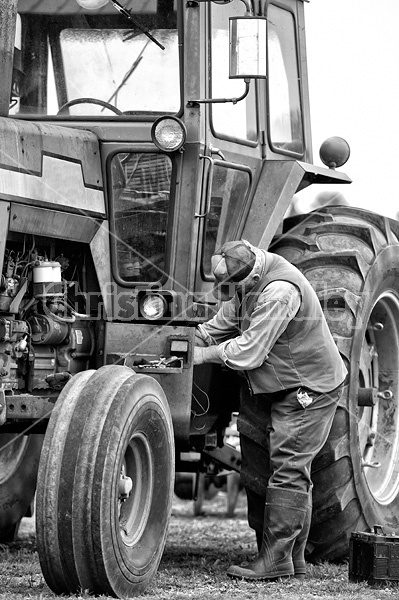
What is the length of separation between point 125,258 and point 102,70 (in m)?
1.04

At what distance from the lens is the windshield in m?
6.77

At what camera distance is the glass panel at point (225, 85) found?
679 cm

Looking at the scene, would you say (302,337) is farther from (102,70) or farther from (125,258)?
(102,70)

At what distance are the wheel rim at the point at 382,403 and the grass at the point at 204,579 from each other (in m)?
0.90

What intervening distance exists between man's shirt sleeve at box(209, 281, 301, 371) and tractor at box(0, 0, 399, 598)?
0.24 m

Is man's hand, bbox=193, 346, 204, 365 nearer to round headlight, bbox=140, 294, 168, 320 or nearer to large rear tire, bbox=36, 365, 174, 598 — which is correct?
round headlight, bbox=140, 294, 168, 320

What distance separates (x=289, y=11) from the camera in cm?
797

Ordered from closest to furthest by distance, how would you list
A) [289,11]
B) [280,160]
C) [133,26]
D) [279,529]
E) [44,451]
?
1. [44,451]
2. [279,529]
3. [133,26]
4. [280,160]
5. [289,11]

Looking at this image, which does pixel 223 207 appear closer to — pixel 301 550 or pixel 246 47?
pixel 246 47

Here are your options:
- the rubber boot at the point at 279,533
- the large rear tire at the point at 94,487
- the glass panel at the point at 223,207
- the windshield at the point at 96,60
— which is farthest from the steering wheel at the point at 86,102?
the rubber boot at the point at 279,533

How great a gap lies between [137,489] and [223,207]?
5.83 feet

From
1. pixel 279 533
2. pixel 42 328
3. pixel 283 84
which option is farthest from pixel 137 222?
pixel 279 533

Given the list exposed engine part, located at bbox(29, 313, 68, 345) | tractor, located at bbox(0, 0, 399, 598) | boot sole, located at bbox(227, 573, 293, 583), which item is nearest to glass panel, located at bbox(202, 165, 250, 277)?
tractor, located at bbox(0, 0, 399, 598)

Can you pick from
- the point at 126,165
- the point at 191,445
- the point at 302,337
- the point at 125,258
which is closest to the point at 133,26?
the point at 126,165
